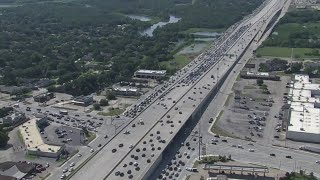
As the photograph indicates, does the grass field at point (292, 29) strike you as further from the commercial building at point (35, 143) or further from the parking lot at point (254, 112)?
the commercial building at point (35, 143)

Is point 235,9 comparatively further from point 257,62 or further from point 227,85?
point 227,85

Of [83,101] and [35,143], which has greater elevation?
[35,143]

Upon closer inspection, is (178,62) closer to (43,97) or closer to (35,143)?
(43,97)

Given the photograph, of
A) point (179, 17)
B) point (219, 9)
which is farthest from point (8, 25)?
point (219, 9)

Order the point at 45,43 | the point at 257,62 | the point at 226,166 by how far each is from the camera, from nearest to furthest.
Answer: the point at 226,166 < the point at 257,62 < the point at 45,43

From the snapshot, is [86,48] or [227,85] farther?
[86,48]

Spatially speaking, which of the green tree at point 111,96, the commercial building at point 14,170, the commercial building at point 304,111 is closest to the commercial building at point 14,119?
the commercial building at point 14,170

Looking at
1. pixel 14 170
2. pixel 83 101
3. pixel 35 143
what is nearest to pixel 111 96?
pixel 83 101
